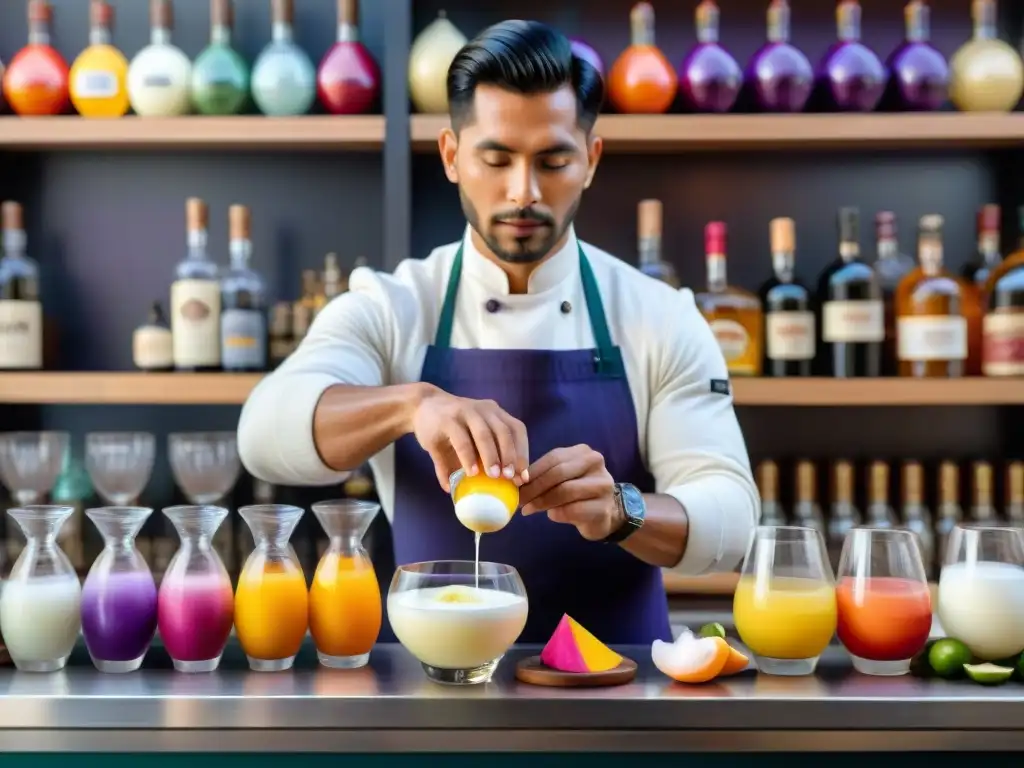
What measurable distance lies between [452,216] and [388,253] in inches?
13.0

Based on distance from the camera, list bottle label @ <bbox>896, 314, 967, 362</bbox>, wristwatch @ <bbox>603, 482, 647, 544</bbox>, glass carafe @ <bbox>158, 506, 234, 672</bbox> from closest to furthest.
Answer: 1. glass carafe @ <bbox>158, 506, 234, 672</bbox>
2. wristwatch @ <bbox>603, 482, 647, 544</bbox>
3. bottle label @ <bbox>896, 314, 967, 362</bbox>

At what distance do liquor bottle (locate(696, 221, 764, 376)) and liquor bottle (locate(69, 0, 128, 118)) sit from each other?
1259mm

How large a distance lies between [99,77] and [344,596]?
1650 mm

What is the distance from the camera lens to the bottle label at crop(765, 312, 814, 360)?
235 cm

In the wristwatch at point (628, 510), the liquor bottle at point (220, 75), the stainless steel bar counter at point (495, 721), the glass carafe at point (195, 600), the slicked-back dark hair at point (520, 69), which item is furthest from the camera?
the liquor bottle at point (220, 75)

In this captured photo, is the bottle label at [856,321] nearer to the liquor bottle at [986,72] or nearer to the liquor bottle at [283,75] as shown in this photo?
the liquor bottle at [986,72]

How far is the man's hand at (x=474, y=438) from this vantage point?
45.8 inches

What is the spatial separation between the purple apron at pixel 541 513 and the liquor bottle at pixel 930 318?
83cm

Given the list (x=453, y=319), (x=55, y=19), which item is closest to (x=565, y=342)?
(x=453, y=319)

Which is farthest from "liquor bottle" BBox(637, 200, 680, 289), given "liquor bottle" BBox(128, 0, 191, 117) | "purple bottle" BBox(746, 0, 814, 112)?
"liquor bottle" BBox(128, 0, 191, 117)

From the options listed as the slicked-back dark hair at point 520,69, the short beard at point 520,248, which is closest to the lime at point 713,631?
the short beard at point 520,248

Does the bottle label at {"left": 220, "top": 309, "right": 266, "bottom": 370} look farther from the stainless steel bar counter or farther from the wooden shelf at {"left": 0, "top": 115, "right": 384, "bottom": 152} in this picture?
the stainless steel bar counter

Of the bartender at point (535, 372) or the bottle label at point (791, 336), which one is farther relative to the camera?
the bottle label at point (791, 336)

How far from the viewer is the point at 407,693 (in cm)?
107
